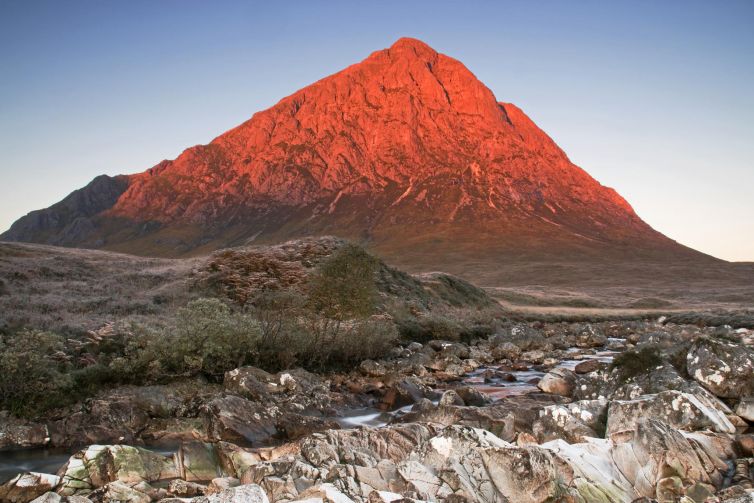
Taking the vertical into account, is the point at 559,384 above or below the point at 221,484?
below

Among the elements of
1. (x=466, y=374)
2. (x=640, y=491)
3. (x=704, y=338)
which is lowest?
(x=466, y=374)

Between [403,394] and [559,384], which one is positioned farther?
[403,394]

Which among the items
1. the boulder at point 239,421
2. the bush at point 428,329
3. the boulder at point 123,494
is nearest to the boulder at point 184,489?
the boulder at point 123,494

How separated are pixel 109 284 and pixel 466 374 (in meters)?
30.4

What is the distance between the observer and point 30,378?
17656 mm

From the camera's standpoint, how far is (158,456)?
41.4 feet

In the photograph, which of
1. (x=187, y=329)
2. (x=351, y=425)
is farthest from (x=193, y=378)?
(x=351, y=425)

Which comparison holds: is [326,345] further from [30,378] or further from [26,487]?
[26,487]

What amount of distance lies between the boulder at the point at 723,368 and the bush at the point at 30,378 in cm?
1962

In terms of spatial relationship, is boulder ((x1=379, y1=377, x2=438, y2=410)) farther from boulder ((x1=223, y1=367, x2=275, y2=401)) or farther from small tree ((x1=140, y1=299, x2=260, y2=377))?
small tree ((x1=140, y1=299, x2=260, y2=377))

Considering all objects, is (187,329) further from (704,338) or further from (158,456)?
(704,338)

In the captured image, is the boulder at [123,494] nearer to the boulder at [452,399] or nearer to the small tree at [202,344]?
the small tree at [202,344]

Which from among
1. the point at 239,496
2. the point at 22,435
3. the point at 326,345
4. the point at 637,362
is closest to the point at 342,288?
the point at 326,345

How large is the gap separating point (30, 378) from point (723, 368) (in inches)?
825
